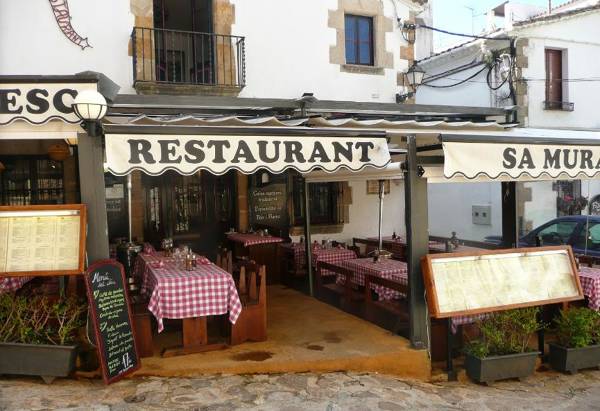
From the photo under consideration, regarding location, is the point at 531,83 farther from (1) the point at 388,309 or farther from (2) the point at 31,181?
(2) the point at 31,181

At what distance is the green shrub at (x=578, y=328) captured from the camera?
18.9 feet

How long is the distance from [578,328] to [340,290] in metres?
3.17

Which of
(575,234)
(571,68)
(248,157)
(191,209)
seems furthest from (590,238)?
(571,68)

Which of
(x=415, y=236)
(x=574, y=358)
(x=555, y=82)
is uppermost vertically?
(x=555, y=82)

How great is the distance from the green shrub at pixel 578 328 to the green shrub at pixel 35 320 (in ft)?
16.3

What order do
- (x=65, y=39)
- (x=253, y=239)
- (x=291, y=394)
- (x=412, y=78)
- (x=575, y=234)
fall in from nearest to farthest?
(x=291, y=394) → (x=575, y=234) → (x=65, y=39) → (x=253, y=239) → (x=412, y=78)

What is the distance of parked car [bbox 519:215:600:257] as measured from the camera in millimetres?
8570

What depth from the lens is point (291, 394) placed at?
188 inches

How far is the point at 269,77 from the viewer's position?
1058 centimetres

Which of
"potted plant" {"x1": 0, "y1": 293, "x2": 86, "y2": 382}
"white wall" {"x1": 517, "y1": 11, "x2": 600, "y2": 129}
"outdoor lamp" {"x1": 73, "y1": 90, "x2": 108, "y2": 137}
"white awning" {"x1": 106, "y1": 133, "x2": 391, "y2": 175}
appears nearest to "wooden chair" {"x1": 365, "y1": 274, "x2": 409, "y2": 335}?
"white awning" {"x1": 106, "y1": 133, "x2": 391, "y2": 175}

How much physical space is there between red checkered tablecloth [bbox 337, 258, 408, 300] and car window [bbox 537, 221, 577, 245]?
376 cm

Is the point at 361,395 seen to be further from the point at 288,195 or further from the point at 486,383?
the point at 288,195

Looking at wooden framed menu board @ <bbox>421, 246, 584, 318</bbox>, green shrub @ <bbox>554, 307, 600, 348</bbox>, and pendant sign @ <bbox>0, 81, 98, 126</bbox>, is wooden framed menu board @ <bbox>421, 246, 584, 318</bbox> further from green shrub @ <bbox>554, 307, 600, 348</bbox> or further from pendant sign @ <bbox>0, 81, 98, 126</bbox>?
pendant sign @ <bbox>0, 81, 98, 126</bbox>

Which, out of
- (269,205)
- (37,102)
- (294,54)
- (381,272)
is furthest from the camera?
(294,54)
